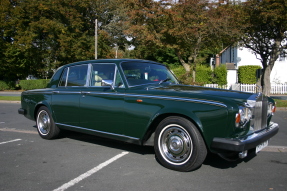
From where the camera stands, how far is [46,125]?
20.5 feet

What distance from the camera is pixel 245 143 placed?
3.55 meters

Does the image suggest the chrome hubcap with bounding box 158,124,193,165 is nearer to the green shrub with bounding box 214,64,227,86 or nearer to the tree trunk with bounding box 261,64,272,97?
the tree trunk with bounding box 261,64,272,97

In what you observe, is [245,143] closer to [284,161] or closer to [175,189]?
[175,189]

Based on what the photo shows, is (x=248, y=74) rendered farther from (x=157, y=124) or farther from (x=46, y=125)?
(x=157, y=124)

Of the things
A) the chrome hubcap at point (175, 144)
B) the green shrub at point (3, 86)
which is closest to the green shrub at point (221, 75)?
the chrome hubcap at point (175, 144)

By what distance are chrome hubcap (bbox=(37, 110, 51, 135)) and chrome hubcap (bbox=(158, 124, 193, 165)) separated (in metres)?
3.18

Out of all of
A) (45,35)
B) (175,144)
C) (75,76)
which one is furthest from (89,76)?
(45,35)

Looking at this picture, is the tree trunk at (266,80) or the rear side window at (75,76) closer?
the rear side window at (75,76)

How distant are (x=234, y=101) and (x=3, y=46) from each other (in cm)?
3634

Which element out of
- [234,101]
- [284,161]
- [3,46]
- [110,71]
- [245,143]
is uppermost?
[3,46]

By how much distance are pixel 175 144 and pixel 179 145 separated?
7cm

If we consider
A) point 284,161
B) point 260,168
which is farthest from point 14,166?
point 284,161

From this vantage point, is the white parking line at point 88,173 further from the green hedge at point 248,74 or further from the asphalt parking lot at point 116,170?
the green hedge at point 248,74

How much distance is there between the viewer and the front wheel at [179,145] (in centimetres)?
383
